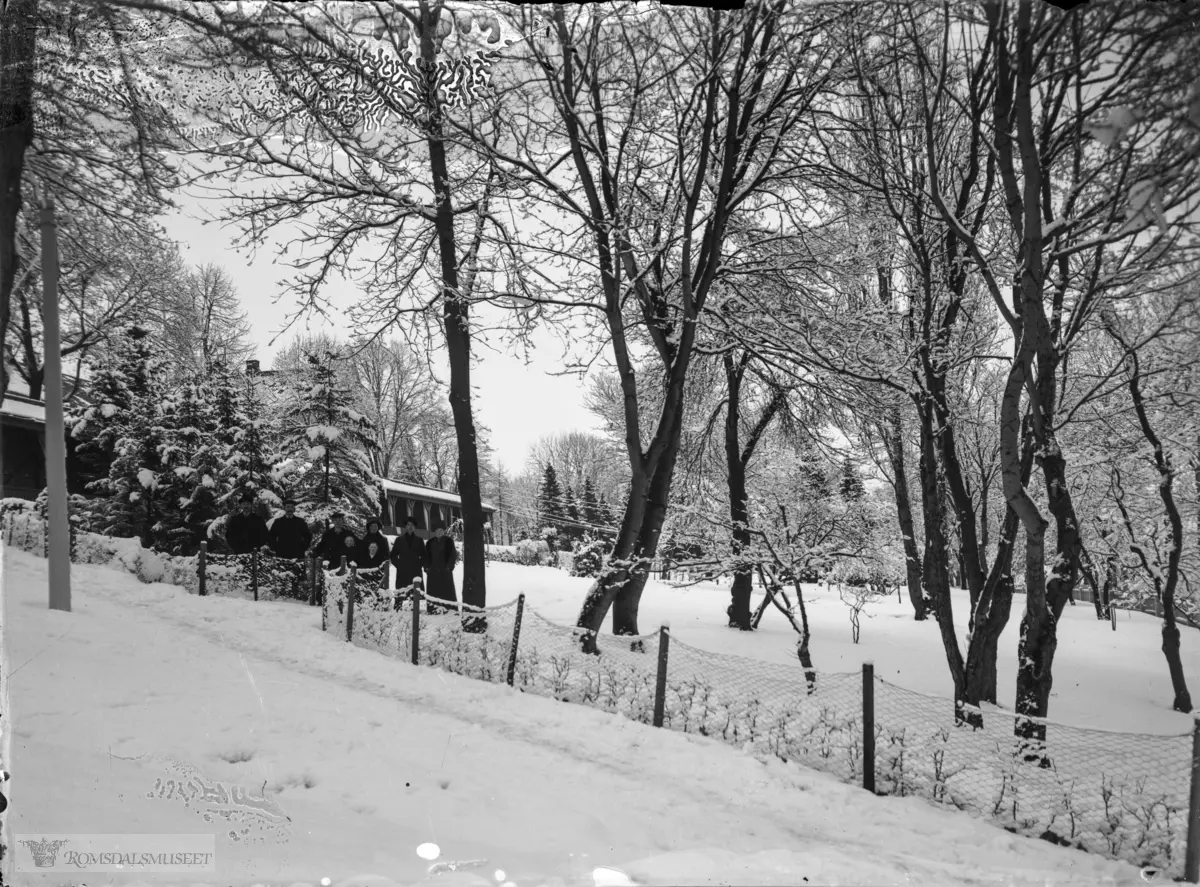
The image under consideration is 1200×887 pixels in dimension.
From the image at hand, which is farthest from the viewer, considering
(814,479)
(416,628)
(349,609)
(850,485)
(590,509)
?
(850,485)

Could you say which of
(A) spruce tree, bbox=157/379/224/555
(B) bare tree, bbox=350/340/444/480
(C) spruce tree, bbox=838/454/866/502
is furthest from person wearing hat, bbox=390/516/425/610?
(C) spruce tree, bbox=838/454/866/502

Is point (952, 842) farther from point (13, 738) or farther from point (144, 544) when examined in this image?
Answer: point (144, 544)

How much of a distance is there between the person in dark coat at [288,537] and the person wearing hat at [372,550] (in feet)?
6.00

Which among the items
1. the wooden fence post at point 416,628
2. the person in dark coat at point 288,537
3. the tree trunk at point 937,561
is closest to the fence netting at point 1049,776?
the tree trunk at point 937,561

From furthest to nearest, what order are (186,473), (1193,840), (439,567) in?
1. (439,567)
2. (186,473)
3. (1193,840)

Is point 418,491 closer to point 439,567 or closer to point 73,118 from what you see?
point 439,567

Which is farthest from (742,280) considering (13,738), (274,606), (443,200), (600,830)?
(13,738)

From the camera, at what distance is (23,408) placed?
4.76 ft

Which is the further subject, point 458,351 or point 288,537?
point 458,351

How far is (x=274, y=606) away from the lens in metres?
3.73

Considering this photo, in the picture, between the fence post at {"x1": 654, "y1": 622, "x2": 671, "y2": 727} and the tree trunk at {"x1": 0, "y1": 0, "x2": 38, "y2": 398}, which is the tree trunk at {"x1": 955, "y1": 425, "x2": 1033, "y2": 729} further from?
the tree trunk at {"x1": 0, "y1": 0, "x2": 38, "y2": 398}

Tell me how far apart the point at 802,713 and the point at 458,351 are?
4270 mm

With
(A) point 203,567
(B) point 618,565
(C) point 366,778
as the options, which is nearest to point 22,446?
(C) point 366,778

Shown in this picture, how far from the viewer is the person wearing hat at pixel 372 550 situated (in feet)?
26.7
